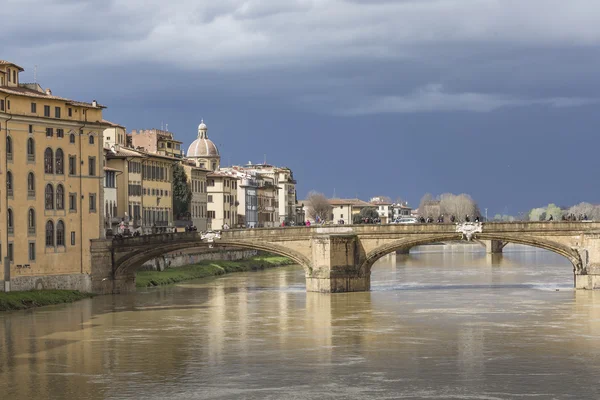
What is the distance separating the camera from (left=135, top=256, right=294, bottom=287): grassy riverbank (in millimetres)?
83188

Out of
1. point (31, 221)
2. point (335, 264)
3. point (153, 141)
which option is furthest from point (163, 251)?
point (153, 141)

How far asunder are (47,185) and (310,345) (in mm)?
26610

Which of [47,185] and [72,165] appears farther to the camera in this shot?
[72,165]

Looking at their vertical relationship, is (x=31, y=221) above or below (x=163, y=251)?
above

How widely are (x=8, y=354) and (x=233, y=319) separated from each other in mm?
14211

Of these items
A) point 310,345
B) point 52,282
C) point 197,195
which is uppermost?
point 197,195

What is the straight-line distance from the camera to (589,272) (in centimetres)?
7069

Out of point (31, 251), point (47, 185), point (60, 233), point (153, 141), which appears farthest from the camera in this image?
point (153, 141)

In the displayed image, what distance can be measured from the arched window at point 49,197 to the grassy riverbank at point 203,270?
38.8 ft

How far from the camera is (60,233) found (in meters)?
70.9

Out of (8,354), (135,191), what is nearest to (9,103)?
(8,354)

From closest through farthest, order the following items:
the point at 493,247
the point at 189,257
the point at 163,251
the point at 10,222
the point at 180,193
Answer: the point at 10,222, the point at 163,251, the point at 189,257, the point at 180,193, the point at 493,247

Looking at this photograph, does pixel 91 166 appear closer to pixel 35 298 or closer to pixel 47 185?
pixel 47 185

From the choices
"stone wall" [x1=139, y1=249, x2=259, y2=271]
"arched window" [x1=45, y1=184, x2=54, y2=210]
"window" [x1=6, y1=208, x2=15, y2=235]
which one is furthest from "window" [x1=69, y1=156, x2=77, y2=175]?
"stone wall" [x1=139, y1=249, x2=259, y2=271]
